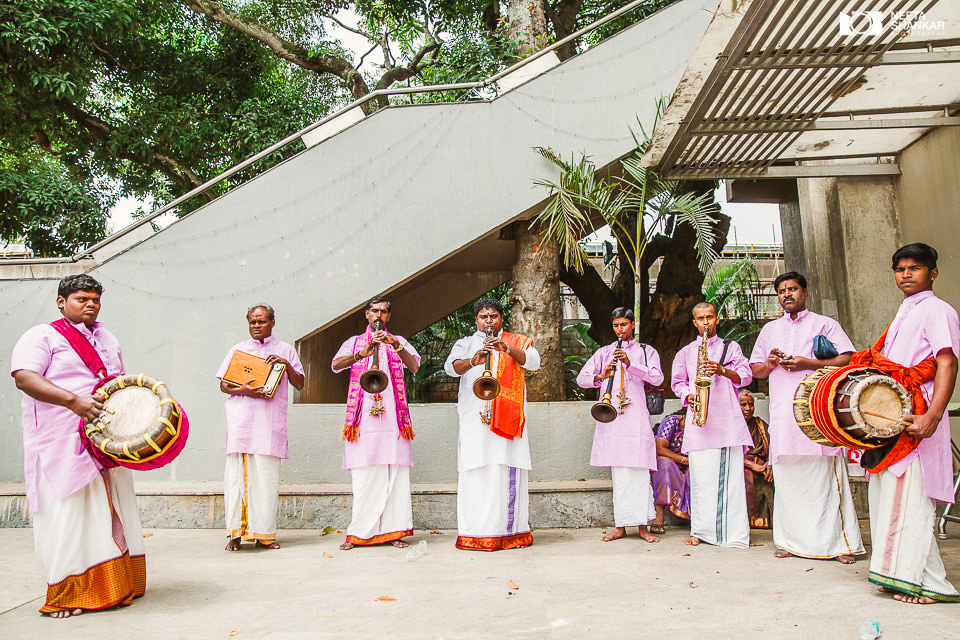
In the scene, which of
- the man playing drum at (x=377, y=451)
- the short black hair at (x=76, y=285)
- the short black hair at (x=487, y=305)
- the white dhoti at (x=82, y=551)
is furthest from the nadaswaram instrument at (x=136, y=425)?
the short black hair at (x=487, y=305)

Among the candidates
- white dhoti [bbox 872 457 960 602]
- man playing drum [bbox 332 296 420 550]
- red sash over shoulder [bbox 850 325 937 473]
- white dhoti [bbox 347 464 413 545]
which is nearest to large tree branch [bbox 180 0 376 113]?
man playing drum [bbox 332 296 420 550]

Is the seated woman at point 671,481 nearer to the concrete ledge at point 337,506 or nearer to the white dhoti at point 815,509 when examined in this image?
the concrete ledge at point 337,506

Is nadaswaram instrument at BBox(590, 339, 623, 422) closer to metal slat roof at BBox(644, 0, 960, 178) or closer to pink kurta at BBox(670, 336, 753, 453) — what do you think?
pink kurta at BBox(670, 336, 753, 453)

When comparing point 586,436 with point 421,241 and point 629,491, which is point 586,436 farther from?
point 421,241

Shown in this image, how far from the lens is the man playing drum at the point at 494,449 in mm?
5293

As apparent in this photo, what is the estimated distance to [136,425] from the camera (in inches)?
145

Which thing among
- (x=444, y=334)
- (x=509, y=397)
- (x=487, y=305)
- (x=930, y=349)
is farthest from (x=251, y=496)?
(x=444, y=334)

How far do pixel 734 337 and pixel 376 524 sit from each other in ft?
23.5

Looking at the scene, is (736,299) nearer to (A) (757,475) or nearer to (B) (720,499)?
(A) (757,475)

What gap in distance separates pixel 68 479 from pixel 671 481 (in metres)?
4.28

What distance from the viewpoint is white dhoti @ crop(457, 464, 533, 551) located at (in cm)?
527

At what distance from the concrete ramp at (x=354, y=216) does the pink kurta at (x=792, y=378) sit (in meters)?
2.78

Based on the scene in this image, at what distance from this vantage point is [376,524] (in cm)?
545

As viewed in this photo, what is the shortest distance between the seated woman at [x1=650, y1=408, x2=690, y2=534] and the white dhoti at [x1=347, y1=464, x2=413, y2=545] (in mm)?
2016
